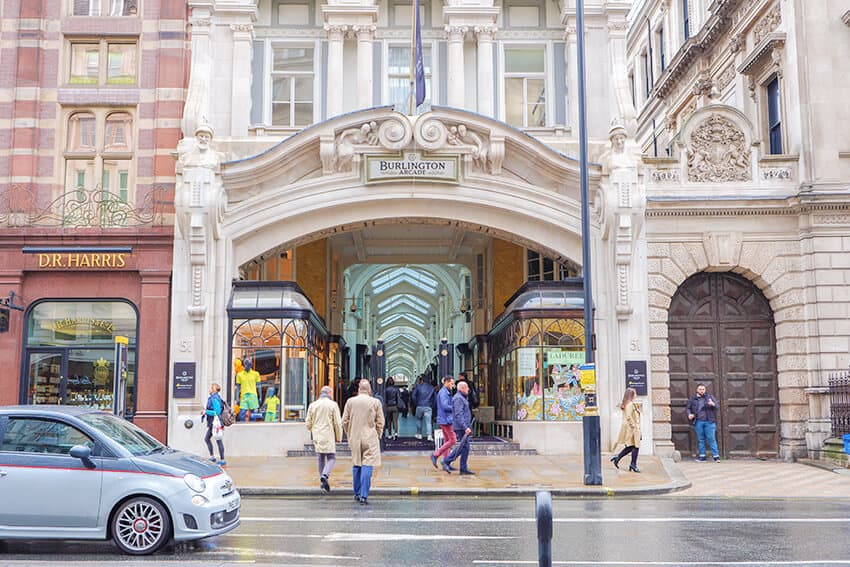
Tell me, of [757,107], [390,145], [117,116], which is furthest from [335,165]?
[757,107]

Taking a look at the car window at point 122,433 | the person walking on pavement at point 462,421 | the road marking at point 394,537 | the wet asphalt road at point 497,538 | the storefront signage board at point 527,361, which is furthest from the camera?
the storefront signage board at point 527,361

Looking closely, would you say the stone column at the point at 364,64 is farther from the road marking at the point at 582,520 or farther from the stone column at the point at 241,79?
the road marking at the point at 582,520

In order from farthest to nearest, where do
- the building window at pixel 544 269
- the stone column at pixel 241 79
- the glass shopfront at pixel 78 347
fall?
the building window at pixel 544 269, the stone column at pixel 241 79, the glass shopfront at pixel 78 347

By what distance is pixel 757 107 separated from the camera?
25766 millimetres

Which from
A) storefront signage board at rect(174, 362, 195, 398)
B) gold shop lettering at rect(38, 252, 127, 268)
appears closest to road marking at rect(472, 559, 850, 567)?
storefront signage board at rect(174, 362, 195, 398)

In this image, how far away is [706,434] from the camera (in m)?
21.7

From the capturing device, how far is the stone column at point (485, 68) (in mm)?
23891

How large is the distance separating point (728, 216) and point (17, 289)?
16924 mm

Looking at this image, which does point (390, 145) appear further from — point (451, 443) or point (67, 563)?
point (67, 563)

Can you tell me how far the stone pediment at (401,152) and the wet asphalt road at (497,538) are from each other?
9918 mm

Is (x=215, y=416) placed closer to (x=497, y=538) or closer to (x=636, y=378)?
(x=636, y=378)

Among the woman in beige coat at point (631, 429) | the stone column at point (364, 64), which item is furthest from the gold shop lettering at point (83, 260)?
the woman in beige coat at point (631, 429)

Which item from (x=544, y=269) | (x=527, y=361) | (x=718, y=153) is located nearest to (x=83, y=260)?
(x=527, y=361)

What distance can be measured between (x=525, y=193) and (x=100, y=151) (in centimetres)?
1062
